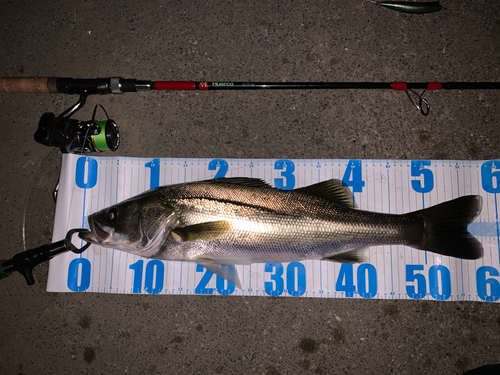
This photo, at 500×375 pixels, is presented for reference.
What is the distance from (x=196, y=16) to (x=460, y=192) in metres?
2.54

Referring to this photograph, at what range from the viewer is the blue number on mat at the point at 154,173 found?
232 cm

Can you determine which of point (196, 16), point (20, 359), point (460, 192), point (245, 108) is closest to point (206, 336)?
point (20, 359)

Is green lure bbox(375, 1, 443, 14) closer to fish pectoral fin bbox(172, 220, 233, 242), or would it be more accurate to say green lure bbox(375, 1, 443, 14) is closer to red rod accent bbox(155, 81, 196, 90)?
red rod accent bbox(155, 81, 196, 90)

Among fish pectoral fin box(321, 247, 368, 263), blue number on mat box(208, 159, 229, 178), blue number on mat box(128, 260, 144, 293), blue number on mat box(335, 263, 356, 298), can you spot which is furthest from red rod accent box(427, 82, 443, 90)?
blue number on mat box(128, 260, 144, 293)

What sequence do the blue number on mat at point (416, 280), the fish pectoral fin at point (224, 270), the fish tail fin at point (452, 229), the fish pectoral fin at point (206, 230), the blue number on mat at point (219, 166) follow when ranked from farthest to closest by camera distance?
the blue number on mat at point (219, 166), the blue number on mat at point (416, 280), the fish pectoral fin at point (224, 270), the fish tail fin at point (452, 229), the fish pectoral fin at point (206, 230)

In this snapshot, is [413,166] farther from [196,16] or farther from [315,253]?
[196,16]

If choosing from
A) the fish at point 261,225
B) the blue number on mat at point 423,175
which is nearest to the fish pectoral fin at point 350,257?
the fish at point 261,225

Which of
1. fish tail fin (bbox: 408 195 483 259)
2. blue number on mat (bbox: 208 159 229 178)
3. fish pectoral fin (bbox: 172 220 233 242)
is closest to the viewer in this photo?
fish pectoral fin (bbox: 172 220 233 242)

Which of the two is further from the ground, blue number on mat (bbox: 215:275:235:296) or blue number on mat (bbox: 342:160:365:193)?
blue number on mat (bbox: 342:160:365:193)

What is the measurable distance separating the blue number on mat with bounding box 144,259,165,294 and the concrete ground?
10cm

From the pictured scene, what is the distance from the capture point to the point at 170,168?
2.33m

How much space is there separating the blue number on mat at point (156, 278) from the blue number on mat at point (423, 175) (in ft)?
6.68

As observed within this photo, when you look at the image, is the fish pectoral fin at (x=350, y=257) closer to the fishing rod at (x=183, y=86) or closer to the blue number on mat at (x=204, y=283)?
the blue number on mat at (x=204, y=283)

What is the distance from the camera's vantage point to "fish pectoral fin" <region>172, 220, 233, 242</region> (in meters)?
1.81
